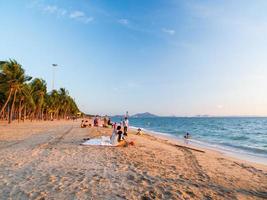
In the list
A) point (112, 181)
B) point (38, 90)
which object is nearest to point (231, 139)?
point (112, 181)

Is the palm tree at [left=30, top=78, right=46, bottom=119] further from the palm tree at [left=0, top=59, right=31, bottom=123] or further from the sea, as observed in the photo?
the sea

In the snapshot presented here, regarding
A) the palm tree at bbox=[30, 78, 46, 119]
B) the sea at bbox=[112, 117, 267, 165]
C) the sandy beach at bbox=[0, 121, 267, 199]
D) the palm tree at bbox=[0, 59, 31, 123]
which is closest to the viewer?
the sandy beach at bbox=[0, 121, 267, 199]

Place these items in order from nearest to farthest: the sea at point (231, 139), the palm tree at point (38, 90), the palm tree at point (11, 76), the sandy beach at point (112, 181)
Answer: the sandy beach at point (112, 181) < the sea at point (231, 139) < the palm tree at point (11, 76) < the palm tree at point (38, 90)

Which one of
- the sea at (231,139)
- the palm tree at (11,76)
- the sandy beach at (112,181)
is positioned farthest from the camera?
the palm tree at (11,76)

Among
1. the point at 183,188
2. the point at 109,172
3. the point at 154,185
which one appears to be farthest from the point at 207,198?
the point at 109,172

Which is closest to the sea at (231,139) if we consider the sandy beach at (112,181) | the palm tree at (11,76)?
the sandy beach at (112,181)

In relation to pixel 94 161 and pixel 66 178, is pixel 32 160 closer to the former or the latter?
pixel 94 161

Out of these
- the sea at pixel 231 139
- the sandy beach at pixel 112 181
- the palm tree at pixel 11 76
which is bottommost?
the sea at pixel 231 139

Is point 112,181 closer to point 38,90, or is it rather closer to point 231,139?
point 231,139

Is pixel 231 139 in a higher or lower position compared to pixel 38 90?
lower

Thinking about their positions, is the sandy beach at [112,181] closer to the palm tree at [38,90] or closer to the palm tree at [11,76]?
the palm tree at [11,76]

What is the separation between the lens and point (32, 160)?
388 inches

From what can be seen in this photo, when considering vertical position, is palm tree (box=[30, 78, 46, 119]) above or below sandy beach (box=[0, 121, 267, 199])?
above

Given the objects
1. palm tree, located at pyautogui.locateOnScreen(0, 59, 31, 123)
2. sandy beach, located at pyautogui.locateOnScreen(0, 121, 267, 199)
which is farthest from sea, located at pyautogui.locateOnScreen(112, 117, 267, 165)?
palm tree, located at pyautogui.locateOnScreen(0, 59, 31, 123)
